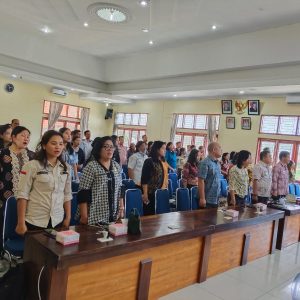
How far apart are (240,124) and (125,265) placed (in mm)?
7917

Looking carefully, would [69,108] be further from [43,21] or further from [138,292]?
[138,292]

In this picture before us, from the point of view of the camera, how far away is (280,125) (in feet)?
28.6

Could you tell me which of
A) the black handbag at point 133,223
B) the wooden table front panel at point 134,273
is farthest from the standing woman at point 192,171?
the black handbag at point 133,223

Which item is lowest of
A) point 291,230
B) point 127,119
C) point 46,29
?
point 291,230

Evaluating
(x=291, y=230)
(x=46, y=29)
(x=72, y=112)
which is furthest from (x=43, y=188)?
(x=72, y=112)

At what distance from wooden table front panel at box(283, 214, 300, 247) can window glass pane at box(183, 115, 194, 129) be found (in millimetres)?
6660

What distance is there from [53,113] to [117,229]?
1027 centimetres

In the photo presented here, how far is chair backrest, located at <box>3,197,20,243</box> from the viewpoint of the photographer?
2436 millimetres

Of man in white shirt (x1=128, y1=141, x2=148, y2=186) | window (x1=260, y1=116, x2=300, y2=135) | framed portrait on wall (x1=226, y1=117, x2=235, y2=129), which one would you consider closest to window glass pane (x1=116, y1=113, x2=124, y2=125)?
framed portrait on wall (x1=226, y1=117, x2=235, y2=129)

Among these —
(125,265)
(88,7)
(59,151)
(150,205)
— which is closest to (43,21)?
(88,7)

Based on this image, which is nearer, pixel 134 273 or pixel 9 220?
pixel 134 273

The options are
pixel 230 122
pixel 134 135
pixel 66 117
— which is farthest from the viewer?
pixel 134 135

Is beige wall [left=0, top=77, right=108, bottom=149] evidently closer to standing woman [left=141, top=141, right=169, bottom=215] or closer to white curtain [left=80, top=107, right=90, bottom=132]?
white curtain [left=80, top=107, right=90, bottom=132]

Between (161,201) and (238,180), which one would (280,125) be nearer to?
(238,180)
